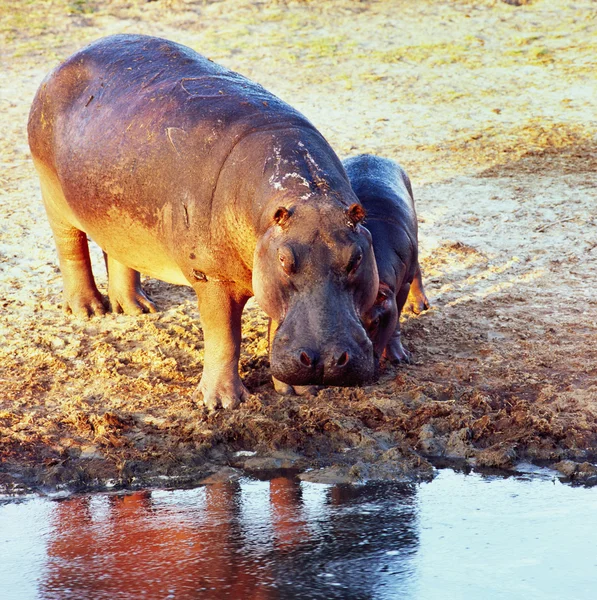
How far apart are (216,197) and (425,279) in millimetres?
2811

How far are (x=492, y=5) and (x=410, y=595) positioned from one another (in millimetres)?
12307

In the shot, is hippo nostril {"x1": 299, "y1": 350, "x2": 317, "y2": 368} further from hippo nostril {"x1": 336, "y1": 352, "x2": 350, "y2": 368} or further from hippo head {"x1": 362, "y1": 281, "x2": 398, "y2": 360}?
hippo head {"x1": 362, "y1": 281, "x2": 398, "y2": 360}

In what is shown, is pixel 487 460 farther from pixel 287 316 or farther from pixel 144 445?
pixel 144 445

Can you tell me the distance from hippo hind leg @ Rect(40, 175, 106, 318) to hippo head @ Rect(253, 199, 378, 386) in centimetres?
246

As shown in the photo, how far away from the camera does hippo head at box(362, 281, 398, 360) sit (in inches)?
208

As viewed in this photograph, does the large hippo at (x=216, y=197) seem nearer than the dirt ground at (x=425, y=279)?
Yes

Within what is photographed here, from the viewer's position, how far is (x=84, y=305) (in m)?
6.62

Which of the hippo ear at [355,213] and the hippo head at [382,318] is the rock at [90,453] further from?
the hippo ear at [355,213]

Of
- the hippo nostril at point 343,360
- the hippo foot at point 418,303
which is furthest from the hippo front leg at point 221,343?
the hippo foot at point 418,303

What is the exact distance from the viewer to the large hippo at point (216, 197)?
4277 millimetres

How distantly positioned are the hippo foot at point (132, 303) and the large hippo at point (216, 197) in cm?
56

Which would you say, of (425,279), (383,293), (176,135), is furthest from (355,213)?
(425,279)

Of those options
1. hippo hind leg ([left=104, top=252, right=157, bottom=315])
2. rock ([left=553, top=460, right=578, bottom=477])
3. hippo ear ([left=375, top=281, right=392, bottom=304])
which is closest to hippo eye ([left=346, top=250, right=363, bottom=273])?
hippo ear ([left=375, top=281, right=392, bottom=304])

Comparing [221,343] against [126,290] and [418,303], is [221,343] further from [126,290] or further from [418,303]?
[418,303]
